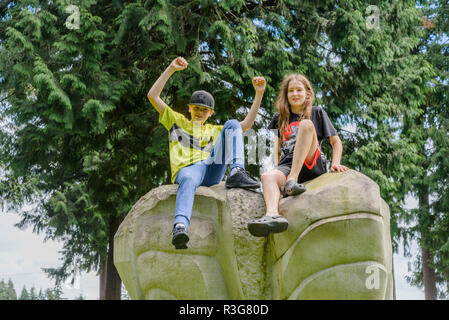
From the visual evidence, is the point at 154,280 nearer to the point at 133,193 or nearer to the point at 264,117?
the point at 264,117

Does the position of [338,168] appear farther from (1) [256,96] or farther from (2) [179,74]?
(2) [179,74]

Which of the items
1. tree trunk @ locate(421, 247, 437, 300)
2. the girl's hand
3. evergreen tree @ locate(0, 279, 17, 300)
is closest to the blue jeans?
the girl's hand

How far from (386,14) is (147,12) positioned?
4081 mm

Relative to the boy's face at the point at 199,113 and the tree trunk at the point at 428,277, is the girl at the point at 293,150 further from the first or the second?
the tree trunk at the point at 428,277

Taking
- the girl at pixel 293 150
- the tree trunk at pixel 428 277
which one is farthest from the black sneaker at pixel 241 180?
the tree trunk at pixel 428 277

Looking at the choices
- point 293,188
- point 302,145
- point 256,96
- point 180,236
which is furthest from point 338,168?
point 180,236

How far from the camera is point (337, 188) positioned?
3.59 m

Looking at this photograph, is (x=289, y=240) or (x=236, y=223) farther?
(x=236, y=223)

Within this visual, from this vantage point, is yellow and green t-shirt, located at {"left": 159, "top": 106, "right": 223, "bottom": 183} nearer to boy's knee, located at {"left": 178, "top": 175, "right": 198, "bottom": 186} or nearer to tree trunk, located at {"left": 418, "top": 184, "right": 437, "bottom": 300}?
boy's knee, located at {"left": 178, "top": 175, "right": 198, "bottom": 186}

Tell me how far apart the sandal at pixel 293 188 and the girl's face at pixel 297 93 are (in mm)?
983

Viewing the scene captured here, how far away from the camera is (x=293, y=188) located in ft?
12.2

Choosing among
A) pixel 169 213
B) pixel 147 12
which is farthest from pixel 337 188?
pixel 147 12

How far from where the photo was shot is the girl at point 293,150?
3.63 meters
